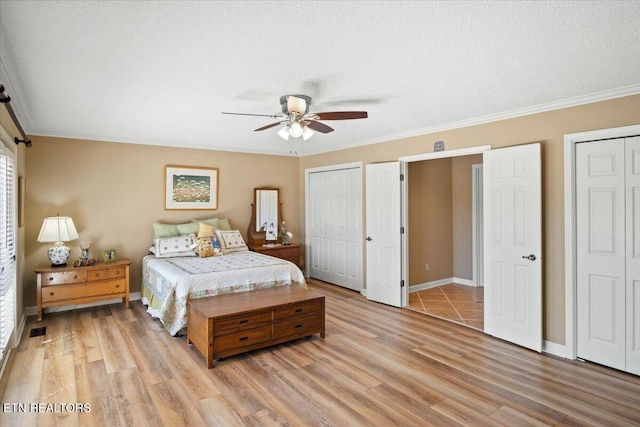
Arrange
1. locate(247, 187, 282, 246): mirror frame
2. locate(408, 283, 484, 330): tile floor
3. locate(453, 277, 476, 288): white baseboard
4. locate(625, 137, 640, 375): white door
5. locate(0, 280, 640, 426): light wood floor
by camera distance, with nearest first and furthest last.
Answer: locate(0, 280, 640, 426): light wood floor, locate(625, 137, 640, 375): white door, locate(408, 283, 484, 330): tile floor, locate(453, 277, 476, 288): white baseboard, locate(247, 187, 282, 246): mirror frame

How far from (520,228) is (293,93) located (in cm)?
266

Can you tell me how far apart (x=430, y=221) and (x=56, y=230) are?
548 centimetres

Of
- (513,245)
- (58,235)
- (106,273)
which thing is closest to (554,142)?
(513,245)

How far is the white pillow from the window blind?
5.74ft

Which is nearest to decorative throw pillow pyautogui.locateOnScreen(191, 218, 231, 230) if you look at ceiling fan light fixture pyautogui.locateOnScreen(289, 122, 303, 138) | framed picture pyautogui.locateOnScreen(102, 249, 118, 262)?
framed picture pyautogui.locateOnScreen(102, 249, 118, 262)

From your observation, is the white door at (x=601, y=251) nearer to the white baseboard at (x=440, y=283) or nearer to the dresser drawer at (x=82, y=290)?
the white baseboard at (x=440, y=283)

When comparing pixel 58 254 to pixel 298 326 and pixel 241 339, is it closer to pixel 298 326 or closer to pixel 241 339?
pixel 241 339

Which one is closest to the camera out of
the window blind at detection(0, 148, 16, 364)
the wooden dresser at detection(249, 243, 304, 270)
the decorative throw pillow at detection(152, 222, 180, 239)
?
the window blind at detection(0, 148, 16, 364)

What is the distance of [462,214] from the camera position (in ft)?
21.1

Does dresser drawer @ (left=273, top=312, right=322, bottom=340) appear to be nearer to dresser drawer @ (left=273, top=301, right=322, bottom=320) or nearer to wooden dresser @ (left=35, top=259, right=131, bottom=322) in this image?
dresser drawer @ (left=273, top=301, right=322, bottom=320)

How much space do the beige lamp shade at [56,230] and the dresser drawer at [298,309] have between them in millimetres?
3028

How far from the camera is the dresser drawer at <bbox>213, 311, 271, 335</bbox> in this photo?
3.27 m

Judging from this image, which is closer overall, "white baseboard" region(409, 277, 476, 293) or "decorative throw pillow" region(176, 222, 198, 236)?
"decorative throw pillow" region(176, 222, 198, 236)

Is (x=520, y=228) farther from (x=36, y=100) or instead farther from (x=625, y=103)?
(x=36, y=100)
